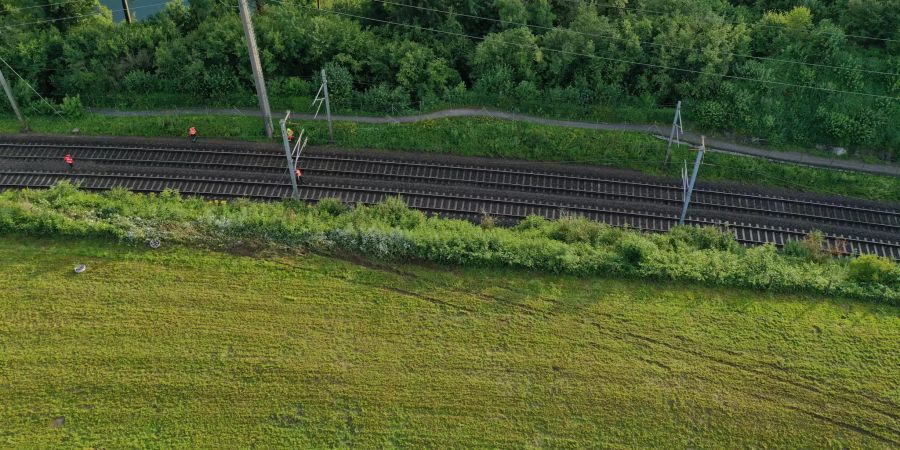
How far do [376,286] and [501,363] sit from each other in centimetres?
608

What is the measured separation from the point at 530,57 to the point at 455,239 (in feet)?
44.1

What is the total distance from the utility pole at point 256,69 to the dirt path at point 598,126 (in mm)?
2185

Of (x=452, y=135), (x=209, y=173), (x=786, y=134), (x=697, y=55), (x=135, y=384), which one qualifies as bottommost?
(x=135, y=384)

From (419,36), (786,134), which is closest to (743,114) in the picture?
(786,134)

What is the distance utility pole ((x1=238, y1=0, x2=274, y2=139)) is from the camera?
28975mm

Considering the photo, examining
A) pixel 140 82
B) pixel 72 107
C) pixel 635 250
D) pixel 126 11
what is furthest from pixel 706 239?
pixel 126 11

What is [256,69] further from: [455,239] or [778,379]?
→ [778,379]

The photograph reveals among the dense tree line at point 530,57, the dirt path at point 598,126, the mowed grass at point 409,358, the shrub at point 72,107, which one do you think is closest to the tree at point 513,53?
the dense tree line at point 530,57

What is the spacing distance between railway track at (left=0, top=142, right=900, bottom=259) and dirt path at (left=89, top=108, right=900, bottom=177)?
280 centimetres

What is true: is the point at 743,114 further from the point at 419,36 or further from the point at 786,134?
the point at 419,36

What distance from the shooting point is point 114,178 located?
31.8m

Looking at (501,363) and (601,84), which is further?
(601,84)

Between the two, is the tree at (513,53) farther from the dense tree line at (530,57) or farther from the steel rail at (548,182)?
the steel rail at (548,182)

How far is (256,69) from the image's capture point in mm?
31406
